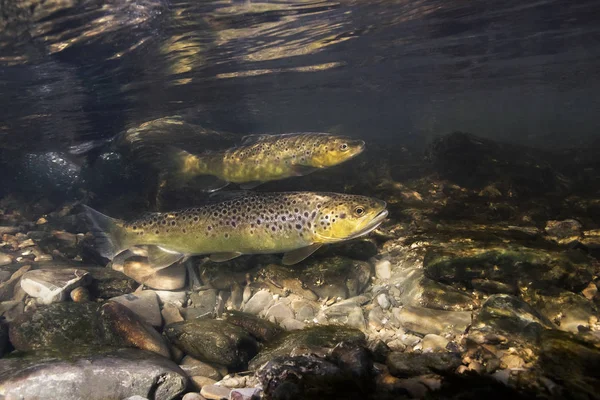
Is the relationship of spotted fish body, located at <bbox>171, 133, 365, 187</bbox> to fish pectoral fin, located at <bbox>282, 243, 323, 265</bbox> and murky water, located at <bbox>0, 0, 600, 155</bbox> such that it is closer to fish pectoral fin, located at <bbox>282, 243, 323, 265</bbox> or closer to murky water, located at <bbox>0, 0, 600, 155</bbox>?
fish pectoral fin, located at <bbox>282, 243, 323, 265</bbox>

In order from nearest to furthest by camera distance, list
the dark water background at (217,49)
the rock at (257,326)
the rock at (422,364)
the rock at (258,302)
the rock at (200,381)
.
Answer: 1. the rock at (422,364)
2. the rock at (200,381)
3. the rock at (257,326)
4. the rock at (258,302)
5. the dark water background at (217,49)

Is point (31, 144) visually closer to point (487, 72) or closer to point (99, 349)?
point (99, 349)

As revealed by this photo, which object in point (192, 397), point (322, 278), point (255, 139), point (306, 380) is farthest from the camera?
point (255, 139)

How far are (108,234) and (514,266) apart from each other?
6900 millimetres

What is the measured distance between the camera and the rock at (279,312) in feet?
18.8

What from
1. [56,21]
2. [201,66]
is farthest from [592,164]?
[56,21]

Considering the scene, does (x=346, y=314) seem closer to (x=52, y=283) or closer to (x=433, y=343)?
(x=433, y=343)

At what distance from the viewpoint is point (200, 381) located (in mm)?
4289

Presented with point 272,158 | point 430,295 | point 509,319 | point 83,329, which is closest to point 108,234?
point 83,329

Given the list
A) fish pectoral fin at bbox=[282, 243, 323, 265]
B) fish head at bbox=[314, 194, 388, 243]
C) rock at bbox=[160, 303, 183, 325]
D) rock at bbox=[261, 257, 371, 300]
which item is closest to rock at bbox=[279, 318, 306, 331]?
rock at bbox=[261, 257, 371, 300]

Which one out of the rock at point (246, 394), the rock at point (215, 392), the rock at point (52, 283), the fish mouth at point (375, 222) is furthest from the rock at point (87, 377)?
the fish mouth at point (375, 222)

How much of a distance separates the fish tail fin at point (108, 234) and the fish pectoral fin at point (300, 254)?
3055 millimetres

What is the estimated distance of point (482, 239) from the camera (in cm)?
591

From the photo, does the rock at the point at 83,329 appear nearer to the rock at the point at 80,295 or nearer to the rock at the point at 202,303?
the rock at the point at 80,295
